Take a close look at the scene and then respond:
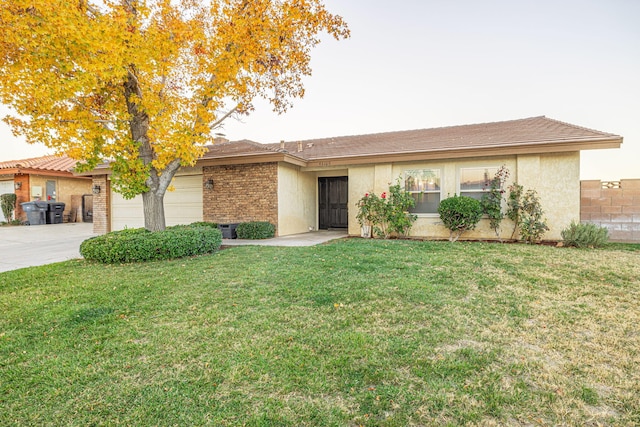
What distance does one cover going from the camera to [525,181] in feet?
29.6

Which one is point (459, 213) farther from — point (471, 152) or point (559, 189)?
point (559, 189)

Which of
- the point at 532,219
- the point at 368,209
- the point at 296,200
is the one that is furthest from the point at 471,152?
the point at 296,200

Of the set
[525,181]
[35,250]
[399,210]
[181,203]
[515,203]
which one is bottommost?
[35,250]

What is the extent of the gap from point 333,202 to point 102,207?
32.6 ft

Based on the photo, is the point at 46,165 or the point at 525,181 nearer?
the point at 525,181

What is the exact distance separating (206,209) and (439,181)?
8189 millimetres

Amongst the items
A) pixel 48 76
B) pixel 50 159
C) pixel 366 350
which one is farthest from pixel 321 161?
pixel 50 159

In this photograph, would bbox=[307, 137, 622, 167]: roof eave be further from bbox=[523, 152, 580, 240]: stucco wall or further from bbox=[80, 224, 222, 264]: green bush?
bbox=[80, 224, 222, 264]: green bush

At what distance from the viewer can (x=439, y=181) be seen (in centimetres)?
1013

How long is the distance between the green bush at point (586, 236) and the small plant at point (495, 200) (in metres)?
1.64

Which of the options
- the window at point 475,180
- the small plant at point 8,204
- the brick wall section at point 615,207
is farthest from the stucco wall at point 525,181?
the small plant at point 8,204

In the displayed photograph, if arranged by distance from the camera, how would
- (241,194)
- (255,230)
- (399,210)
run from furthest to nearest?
1. (241,194)
2. (255,230)
3. (399,210)

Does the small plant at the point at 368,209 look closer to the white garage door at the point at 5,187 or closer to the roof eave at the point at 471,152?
the roof eave at the point at 471,152

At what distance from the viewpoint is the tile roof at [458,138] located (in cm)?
862
